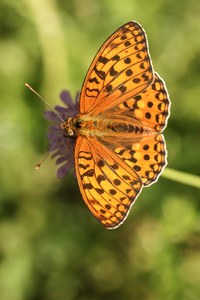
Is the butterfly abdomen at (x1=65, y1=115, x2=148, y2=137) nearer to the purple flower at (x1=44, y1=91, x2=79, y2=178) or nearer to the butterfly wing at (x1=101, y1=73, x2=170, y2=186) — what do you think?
the butterfly wing at (x1=101, y1=73, x2=170, y2=186)

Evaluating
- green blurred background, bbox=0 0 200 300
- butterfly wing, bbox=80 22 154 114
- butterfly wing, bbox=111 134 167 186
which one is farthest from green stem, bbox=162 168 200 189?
green blurred background, bbox=0 0 200 300

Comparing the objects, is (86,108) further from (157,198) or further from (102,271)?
(102,271)

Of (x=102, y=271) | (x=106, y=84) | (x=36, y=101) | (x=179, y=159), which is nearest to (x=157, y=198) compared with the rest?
(x=179, y=159)

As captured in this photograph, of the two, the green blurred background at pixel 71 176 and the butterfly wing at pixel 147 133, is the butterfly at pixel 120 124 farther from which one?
the green blurred background at pixel 71 176

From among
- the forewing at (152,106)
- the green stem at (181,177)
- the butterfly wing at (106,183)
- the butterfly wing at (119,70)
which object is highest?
the butterfly wing at (119,70)

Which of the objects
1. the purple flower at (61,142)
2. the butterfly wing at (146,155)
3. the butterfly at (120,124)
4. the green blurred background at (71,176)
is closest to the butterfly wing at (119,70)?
the butterfly at (120,124)

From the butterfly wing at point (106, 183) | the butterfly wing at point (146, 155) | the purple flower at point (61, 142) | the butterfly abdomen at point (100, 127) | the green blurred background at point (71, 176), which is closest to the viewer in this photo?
the butterfly wing at point (106, 183)
